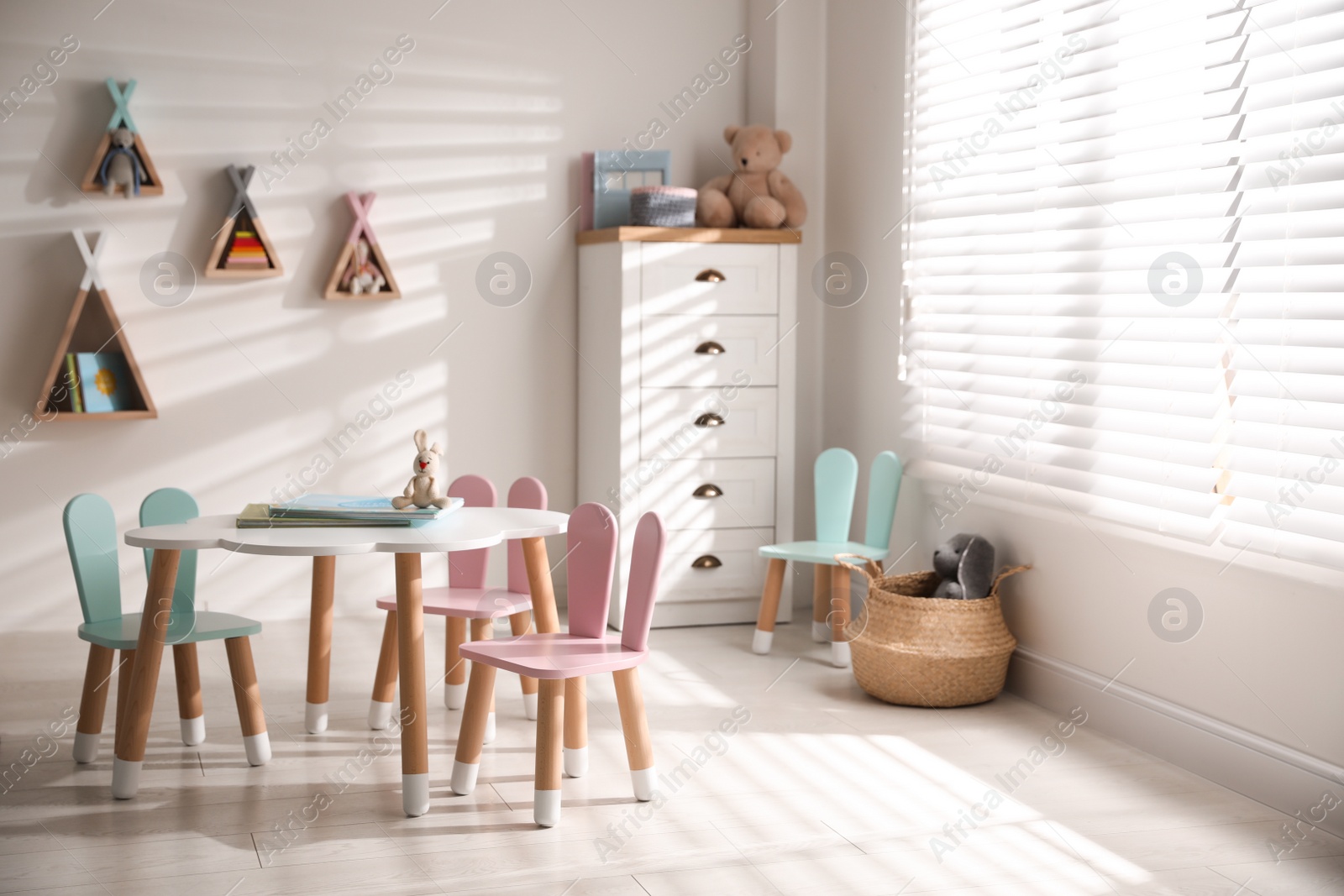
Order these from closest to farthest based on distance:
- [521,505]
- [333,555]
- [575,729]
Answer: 1. [333,555]
2. [575,729]
3. [521,505]

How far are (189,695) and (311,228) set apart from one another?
1.98 meters

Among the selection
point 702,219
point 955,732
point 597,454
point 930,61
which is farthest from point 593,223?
point 955,732

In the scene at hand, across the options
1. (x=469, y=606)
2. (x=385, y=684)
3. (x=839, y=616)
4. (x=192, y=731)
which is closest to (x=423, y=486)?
(x=469, y=606)

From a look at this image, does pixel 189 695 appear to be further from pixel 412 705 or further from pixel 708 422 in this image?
pixel 708 422

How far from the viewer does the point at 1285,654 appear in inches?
101

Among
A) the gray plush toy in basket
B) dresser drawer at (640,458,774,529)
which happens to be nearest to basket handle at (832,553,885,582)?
the gray plush toy in basket

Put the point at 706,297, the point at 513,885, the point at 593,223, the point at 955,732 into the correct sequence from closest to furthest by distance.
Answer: the point at 513,885 → the point at 955,732 → the point at 706,297 → the point at 593,223

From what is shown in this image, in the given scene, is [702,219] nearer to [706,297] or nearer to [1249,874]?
[706,297]

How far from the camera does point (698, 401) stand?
4219mm

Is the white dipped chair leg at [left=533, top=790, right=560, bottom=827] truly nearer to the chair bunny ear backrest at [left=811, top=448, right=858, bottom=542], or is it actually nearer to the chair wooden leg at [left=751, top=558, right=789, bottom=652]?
the chair wooden leg at [left=751, top=558, right=789, bottom=652]

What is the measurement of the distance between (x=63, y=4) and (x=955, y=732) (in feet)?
12.0

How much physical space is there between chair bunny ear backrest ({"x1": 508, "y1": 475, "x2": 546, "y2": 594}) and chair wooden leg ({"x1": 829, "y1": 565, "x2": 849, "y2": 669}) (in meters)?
1.09

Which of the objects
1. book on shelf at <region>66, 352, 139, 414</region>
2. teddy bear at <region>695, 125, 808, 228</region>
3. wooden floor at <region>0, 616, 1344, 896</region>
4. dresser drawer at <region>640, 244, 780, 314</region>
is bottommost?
wooden floor at <region>0, 616, 1344, 896</region>

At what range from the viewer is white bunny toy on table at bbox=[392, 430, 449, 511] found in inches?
107
